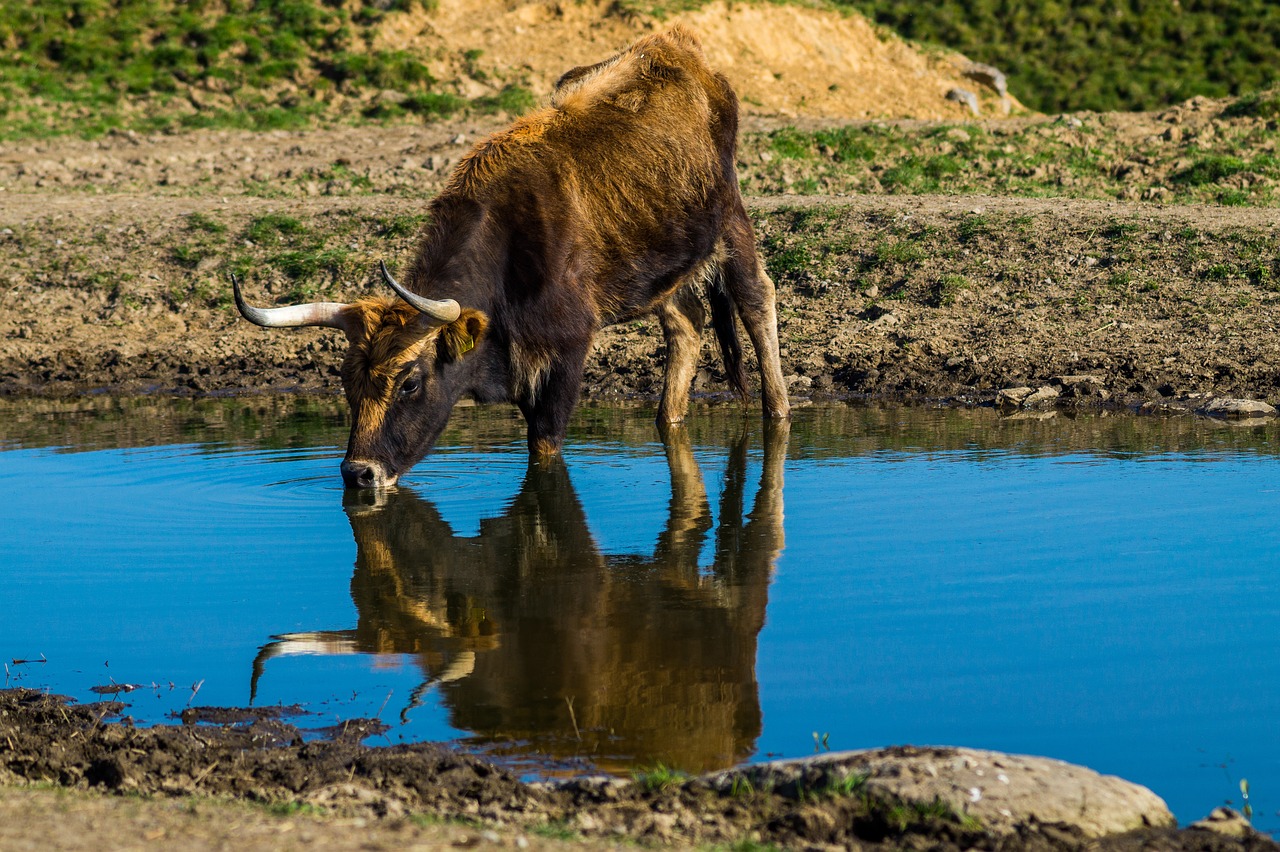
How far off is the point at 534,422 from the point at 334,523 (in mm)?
1662

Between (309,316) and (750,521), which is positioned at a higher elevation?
(309,316)

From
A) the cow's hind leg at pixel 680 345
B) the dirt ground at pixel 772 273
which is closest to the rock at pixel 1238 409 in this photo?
the dirt ground at pixel 772 273

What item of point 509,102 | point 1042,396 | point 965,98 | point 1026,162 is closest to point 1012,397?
point 1042,396

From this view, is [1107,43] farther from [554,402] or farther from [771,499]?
[771,499]

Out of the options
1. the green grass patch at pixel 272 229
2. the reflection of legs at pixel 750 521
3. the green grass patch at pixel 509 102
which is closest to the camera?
the reflection of legs at pixel 750 521

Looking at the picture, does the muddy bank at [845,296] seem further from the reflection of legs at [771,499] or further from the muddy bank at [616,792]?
the muddy bank at [616,792]

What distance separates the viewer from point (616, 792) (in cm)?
365

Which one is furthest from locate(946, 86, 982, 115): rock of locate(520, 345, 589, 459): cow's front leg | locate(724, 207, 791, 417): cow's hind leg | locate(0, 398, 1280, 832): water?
locate(520, 345, 589, 459): cow's front leg

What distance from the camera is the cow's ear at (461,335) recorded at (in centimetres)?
775

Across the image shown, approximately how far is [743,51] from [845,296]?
45.2 ft

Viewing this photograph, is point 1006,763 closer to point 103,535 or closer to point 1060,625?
point 1060,625

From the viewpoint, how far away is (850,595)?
557cm

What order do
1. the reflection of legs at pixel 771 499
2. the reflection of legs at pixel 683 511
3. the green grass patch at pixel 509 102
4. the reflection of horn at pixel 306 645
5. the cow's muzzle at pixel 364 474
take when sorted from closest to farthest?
the reflection of horn at pixel 306 645 < the reflection of legs at pixel 683 511 < the reflection of legs at pixel 771 499 < the cow's muzzle at pixel 364 474 < the green grass patch at pixel 509 102

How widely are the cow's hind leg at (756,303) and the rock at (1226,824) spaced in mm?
6898
